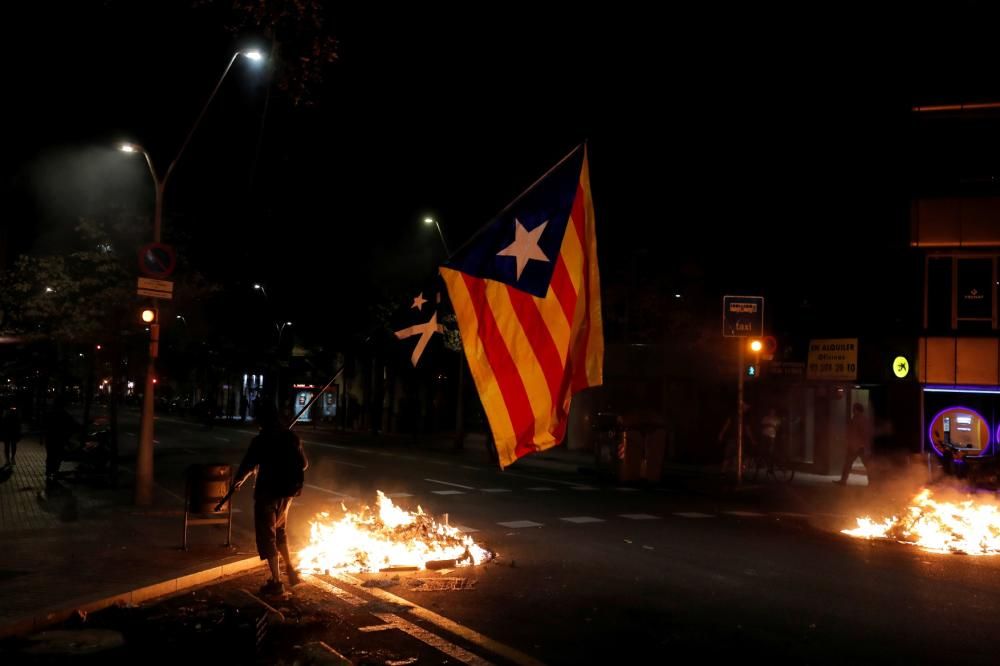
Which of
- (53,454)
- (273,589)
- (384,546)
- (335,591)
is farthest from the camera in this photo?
(53,454)

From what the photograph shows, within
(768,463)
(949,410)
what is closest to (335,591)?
(768,463)

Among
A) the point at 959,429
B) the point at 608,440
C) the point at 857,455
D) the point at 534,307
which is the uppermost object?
the point at 534,307

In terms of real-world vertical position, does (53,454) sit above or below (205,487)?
below

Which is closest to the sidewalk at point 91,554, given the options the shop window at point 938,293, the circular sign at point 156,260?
the circular sign at point 156,260

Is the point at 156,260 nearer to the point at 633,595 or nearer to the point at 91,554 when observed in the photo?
the point at 91,554

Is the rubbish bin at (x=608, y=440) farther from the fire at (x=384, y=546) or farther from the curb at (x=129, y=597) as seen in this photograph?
the curb at (x=129, y=597)

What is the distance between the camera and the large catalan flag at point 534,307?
A: 20.6 feet

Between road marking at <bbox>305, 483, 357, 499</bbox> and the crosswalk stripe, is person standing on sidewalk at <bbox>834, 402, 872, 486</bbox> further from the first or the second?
road marking at <bbox>305, 483, 357, 499</bbox>

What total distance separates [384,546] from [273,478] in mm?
1969

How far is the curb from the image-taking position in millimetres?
6371

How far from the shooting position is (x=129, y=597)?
7309mm

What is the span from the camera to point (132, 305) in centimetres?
1820

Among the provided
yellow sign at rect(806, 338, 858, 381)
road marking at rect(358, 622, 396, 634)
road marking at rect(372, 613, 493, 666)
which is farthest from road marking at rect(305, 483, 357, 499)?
yellow sign at rect(806, 338, 858, 381)

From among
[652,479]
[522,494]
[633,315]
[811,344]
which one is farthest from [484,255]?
[633,315]
